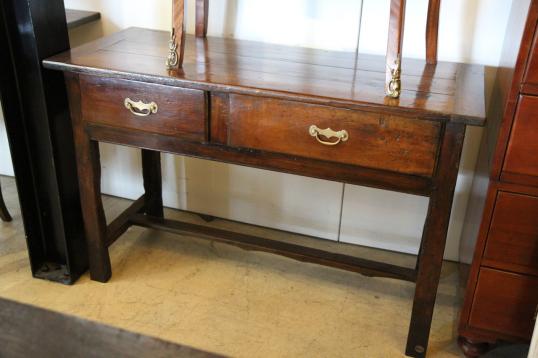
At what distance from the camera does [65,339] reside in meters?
1.62

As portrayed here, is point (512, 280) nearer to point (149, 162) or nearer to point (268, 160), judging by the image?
point (268, 160)

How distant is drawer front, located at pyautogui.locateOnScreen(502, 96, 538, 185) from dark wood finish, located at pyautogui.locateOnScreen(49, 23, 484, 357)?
12cm

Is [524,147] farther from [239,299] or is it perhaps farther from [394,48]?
[239,299]

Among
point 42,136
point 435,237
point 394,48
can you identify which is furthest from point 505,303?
point 42,136

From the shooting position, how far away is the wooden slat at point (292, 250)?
1.87 metres

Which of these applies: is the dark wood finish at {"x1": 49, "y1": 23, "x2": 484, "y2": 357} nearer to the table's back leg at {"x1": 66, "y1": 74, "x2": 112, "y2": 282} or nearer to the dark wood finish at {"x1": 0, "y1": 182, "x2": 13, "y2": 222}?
the table's back leg at {"x1": 66, "y1": 74, "x2": 112, "y2": 282}

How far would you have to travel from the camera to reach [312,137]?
4.96 feet

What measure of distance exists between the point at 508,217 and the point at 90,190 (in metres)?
1.28

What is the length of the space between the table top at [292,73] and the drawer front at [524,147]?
0.10 metres

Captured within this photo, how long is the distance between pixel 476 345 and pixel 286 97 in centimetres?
96

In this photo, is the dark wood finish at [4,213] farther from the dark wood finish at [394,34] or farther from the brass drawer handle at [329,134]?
the dark wood finish at [394,34]

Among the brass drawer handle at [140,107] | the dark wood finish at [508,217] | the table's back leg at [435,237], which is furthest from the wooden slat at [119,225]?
the dark wood finish at [508,217]

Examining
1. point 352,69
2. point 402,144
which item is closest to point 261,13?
point 352,69

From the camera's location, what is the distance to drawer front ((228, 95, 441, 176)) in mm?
1440
